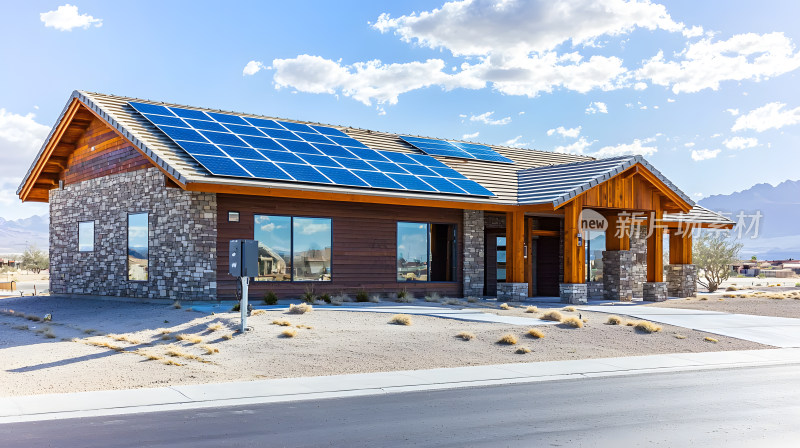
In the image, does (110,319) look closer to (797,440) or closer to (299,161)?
(299,161)

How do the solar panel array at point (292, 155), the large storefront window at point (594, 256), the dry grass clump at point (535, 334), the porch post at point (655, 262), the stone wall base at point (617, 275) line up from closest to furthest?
the dry grass clump at point (535, 334) → the solar panel array at point (292, 155) → the porch post at point (655, 262) → the stone wall base at point (617, 275) → the large storefront window at point (594, 256)

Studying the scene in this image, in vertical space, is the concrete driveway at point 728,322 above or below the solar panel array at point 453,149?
below

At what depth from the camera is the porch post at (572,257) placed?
24.4 meters

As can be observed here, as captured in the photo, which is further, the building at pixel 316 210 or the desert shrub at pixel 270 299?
the building at pixel 316 210

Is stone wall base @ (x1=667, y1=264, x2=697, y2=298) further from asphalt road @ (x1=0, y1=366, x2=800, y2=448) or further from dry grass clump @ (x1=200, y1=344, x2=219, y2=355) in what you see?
dry grass clump @ (x1=200, y1=344, x2=219, y2=355)

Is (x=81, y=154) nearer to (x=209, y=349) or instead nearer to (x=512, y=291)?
(x=209, y=349)

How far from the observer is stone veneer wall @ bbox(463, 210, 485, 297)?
26031 millimetres

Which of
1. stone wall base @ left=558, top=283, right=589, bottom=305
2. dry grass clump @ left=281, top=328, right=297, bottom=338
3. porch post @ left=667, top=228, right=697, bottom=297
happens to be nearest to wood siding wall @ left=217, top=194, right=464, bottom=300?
stone wall base @ left=558, top=283, right=589, bottom=305

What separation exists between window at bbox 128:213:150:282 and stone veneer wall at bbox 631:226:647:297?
1803cm

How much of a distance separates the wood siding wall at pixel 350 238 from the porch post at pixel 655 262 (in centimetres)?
703

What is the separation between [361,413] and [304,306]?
9.42 metres

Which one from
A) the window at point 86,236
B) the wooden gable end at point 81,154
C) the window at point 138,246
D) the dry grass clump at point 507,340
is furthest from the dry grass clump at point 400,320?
the window at point 86,236

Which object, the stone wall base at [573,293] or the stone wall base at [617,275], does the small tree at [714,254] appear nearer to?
the stone wall base at [617,275]

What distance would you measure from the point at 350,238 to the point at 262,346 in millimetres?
9236
